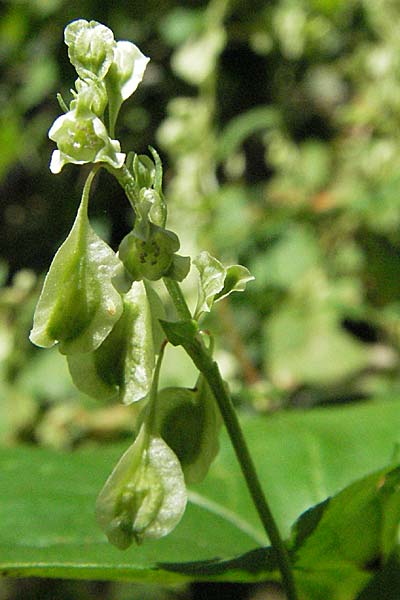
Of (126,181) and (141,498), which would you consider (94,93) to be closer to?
(126,181)

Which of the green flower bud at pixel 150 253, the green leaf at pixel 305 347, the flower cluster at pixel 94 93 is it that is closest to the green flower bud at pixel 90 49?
the flower cluster at pixel 94 93

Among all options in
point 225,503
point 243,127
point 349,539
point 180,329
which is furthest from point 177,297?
point 243,127

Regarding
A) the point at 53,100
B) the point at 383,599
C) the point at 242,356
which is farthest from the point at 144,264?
the point at 53,100

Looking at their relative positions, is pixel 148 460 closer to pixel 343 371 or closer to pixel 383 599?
pixel 383 599

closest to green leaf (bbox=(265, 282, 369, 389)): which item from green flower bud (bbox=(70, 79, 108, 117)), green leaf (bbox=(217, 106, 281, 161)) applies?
green leaf (bbox=(217, 106, 281, 161))

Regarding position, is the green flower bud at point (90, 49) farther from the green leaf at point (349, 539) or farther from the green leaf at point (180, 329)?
the green leaf at point (349, 539)

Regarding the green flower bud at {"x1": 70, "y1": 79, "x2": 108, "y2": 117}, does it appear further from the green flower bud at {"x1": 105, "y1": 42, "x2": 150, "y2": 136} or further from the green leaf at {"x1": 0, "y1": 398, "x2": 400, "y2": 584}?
the green leaf at {"x1": 0, "y1": 398, "x2": 400, "y2": 584}
